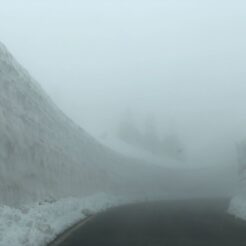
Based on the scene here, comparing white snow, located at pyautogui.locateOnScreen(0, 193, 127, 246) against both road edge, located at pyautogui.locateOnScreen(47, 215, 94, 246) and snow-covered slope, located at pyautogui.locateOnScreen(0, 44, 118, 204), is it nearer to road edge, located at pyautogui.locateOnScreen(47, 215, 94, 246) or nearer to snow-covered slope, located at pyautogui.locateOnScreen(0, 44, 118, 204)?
road edge, located at pyautogui.locateOnScreen(47, 215, 94, 246)

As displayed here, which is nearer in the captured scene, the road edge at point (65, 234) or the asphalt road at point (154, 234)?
the road edge at point (65, 234)

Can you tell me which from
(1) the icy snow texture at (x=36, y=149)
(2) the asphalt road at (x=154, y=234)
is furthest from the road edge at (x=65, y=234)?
(1) the icy snow texture at (x=36, y=149)

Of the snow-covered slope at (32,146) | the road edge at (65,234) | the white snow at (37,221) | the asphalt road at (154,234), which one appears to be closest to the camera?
the white snow at (37,221)

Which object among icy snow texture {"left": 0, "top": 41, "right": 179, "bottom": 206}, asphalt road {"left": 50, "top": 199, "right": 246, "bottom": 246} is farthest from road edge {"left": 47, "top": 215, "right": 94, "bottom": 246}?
icy snow texture {"left": 0, "top": 41, "right": 179, "bottom": 206}

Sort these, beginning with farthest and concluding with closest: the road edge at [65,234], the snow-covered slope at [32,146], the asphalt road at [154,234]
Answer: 1. the snow-covered slope at [32,146]
2. the asphalt road at [154,234]
3. the road edge at [65,234]

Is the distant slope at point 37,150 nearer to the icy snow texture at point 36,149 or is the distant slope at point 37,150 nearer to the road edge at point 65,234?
the icy snow texture at point 36,149

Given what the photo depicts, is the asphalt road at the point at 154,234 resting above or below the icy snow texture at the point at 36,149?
below

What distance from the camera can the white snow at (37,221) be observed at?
14750mm

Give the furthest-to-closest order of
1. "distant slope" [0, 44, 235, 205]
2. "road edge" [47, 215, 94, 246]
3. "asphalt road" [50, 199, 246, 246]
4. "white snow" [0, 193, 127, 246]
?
"distant slope" [0, 44, 235, 205] < "asphalt road" [50, 199, 246, 246] < "road edge" [47, 215, 94, 246] < "white snow" [0, 193, 127, 246]

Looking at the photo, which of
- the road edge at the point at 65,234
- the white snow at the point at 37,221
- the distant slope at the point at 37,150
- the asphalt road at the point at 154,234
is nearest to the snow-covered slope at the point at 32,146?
the distant slope at the point at 37,150

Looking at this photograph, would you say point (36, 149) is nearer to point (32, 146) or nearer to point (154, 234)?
point (32, 146)

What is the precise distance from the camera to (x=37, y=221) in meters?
17.8

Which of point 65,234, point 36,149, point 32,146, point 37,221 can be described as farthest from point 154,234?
point 36,149

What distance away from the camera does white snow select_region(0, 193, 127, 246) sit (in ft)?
48.4
